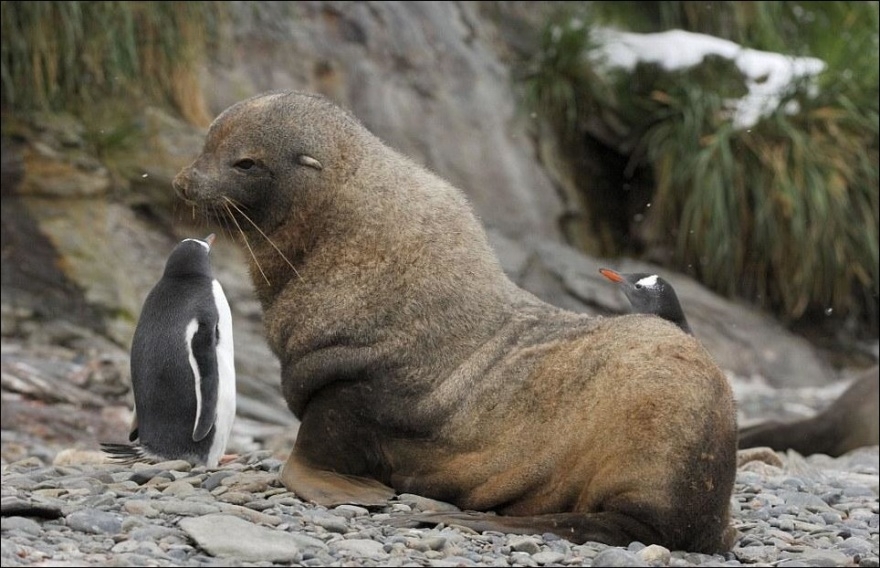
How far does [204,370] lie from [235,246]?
240cm

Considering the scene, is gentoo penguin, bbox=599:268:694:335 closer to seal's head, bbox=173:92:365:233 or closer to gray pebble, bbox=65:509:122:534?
seal's head, bbox=173:92:365:233

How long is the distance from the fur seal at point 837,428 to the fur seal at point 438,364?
312 cm

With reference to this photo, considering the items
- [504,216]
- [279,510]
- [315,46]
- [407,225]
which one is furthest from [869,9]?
[279,510]

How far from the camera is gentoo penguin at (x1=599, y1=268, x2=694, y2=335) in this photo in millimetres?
5504

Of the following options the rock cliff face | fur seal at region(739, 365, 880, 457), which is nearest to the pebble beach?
fur seal at region(739, 365, 880, 457)

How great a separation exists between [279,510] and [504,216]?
6.52 meters

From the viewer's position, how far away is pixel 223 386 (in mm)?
4930

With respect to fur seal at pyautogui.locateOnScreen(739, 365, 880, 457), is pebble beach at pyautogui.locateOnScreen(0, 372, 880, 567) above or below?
above

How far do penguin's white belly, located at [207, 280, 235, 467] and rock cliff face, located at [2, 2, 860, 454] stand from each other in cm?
207

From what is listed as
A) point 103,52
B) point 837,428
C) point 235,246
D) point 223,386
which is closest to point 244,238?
point 223,386

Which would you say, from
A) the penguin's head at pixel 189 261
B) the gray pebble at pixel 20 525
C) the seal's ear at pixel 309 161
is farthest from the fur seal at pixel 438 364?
the gray pebble at pixel 20 525

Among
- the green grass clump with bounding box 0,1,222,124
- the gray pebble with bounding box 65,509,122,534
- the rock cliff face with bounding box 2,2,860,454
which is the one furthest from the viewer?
the green grass clump with bounding box 0,1,222,124

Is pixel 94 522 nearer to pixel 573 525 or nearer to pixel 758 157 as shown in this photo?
pixel 573 525

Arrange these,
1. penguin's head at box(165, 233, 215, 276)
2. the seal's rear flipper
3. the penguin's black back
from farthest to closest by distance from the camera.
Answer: penguin's head at box(165, 233, 215, 276)
the penguin's black back
the seal's rear flipper
